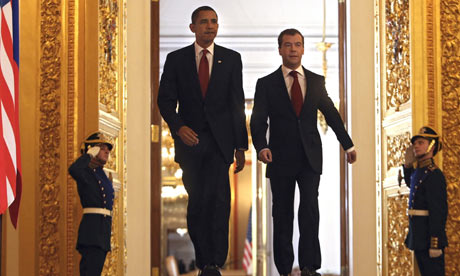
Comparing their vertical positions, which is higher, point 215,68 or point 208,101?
point 215,68

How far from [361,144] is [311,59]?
695 cm

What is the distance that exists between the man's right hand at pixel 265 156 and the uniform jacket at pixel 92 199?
3.44 feet

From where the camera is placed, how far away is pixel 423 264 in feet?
18.2

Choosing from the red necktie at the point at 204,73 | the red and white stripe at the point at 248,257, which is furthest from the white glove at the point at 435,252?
the red and white stripe at the point at 248,257

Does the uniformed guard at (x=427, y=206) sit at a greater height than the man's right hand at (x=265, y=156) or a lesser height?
lesser

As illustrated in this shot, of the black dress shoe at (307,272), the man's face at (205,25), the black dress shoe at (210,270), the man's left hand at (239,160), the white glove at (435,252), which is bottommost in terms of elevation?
the black dress shoe at (307,272)

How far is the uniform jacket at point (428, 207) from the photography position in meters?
5.41

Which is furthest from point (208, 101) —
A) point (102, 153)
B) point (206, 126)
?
point (102, 153)

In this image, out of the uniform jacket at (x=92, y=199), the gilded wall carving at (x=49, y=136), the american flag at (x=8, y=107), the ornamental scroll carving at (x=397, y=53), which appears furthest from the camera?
the ornamental scroll carving at (x=397, y=53)

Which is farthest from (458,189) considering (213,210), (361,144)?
(213,210)

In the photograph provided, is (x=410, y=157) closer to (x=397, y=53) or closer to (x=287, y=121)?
(x=287, y=121)

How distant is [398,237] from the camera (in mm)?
6816

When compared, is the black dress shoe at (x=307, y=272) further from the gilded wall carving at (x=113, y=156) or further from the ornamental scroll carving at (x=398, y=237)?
the gilded wall carving at (x=113, y=156)

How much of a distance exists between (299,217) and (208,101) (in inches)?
37.5
